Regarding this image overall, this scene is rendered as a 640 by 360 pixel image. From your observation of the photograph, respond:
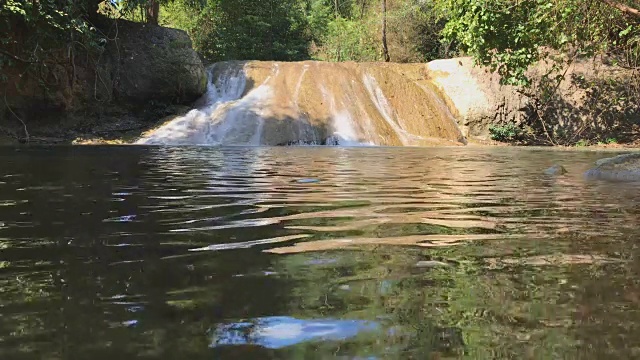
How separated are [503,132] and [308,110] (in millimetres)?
8039

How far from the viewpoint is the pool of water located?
1.70m

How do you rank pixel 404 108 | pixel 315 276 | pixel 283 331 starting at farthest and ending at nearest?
1. pixel 404 108
2. pixel 315 276
3. pixel 283 331

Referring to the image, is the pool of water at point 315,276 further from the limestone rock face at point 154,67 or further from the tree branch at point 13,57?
the limestone rock face at point 154,67

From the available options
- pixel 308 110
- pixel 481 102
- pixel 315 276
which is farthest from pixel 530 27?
pixel 481 102

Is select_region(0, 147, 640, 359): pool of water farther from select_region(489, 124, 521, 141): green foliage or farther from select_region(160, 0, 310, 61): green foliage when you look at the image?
select_region(160, 0, 310, 61): green foliage

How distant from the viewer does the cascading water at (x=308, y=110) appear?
58.4 ft

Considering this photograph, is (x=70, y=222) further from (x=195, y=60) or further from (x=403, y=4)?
(x=403, y=4)

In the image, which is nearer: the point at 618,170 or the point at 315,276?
the point at 315,276

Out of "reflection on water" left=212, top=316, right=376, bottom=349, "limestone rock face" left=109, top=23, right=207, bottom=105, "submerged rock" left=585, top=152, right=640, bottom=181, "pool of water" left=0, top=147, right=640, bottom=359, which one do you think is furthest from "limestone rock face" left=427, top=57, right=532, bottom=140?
"reflection on water" left=212, top=316, right=376, bottom=349

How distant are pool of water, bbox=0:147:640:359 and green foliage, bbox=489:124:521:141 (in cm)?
1669

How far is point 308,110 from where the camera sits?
63.2 feet

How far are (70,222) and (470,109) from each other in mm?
19870

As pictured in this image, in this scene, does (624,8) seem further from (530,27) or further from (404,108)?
(404,108)

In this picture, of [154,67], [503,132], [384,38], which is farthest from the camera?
[384,38]
